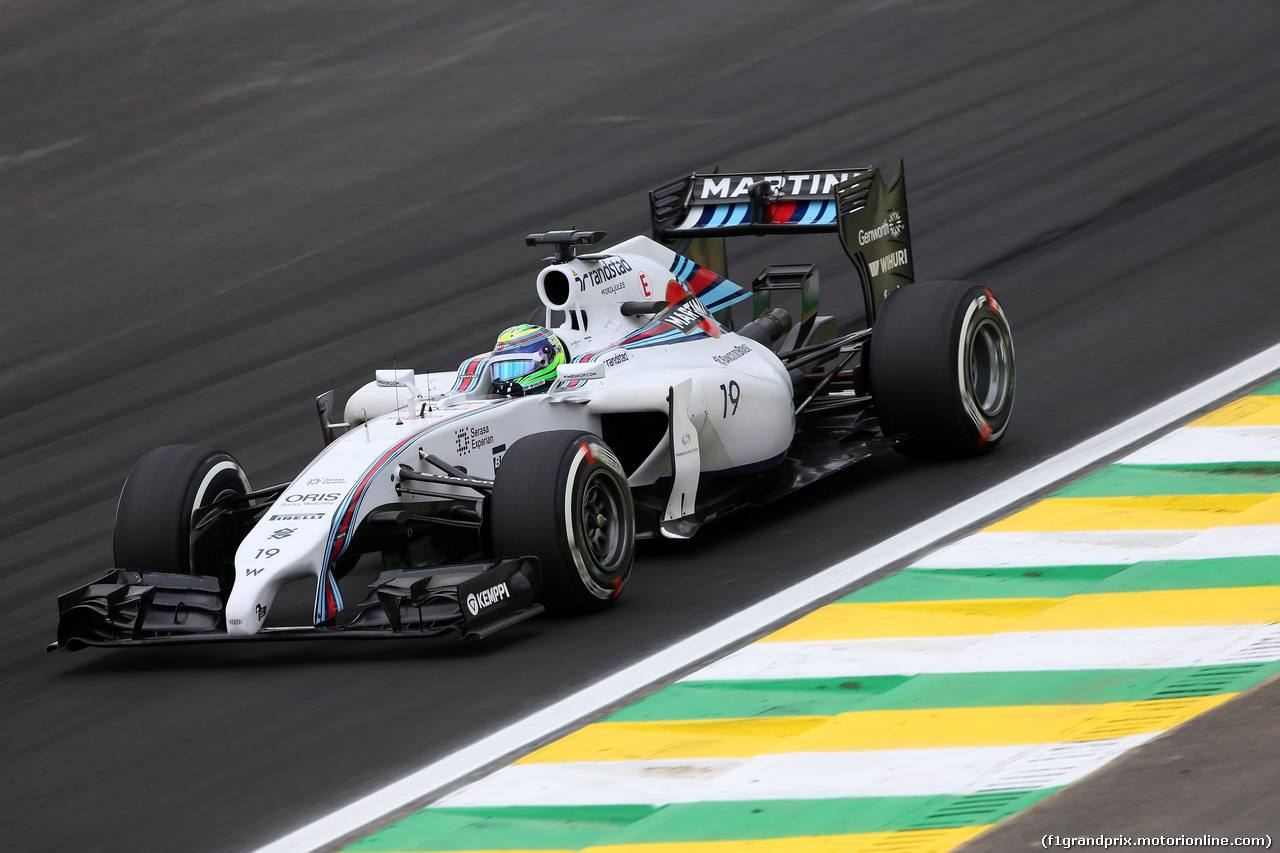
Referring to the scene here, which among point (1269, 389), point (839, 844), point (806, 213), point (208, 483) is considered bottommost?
point (839, 844)

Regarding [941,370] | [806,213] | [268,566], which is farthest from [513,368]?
[806,213]

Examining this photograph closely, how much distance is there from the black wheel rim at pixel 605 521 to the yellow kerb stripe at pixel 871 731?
4.77ft

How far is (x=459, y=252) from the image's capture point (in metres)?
15.1

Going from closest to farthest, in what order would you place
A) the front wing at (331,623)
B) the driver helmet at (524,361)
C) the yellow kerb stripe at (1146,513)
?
the front wing at (331,623)
the yellow kerb stripe at (1146,513)
the driver helmet at (524,361)

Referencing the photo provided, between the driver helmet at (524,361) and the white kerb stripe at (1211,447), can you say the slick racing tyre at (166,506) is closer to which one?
the driver helmet at (524,361)

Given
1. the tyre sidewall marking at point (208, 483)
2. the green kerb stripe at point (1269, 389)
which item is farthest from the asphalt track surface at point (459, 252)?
the green kerb stripe at point (1269, 389)

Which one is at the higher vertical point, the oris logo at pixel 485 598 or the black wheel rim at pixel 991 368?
the black wheel rim at pixel 991 368

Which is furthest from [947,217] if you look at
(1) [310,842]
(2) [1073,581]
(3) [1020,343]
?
(1) [310,842]

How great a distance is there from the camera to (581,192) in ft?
53.4

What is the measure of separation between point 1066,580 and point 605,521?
1.94 meters

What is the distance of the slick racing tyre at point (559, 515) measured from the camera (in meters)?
7.04

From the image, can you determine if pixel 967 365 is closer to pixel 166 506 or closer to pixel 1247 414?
pixel 1247 414

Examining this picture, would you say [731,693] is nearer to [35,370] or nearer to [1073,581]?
[1073,581]

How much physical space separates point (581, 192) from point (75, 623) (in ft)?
31.6
